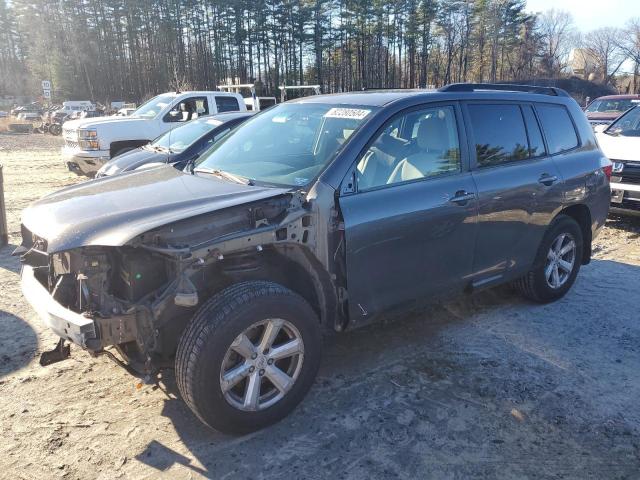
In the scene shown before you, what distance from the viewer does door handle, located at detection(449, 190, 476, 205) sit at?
3.79 metres

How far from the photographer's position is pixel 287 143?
153 inches

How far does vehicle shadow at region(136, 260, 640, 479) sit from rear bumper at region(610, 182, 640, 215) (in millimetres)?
3583

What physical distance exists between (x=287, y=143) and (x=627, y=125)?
7459 mm

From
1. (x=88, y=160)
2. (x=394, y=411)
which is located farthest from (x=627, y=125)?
(x=88, y=160)

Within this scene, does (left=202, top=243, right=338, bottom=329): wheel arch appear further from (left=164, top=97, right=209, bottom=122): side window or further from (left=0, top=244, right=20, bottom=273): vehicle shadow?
(left=164, top=97, right=209, bottom=122): side window

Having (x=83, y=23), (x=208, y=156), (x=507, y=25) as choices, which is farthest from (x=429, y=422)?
(x=83, y=23)

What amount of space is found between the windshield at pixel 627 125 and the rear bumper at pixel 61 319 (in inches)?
338

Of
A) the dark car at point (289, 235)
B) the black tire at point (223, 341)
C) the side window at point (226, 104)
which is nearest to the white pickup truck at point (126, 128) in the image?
the side window at point (226, 104)

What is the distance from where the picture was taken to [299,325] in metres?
3.09

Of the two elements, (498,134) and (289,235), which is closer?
(289,235)

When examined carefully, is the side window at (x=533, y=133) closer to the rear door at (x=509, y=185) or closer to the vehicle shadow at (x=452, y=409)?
the rear door at (x=509, y=185)

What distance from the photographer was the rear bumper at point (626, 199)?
7457mm

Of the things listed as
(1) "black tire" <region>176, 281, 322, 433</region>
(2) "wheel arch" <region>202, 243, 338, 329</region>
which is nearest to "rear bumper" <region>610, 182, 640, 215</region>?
(2) "wheel arch" <region>202, 243, 338, 329</region>

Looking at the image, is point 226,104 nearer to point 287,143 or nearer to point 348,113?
point 287,143
